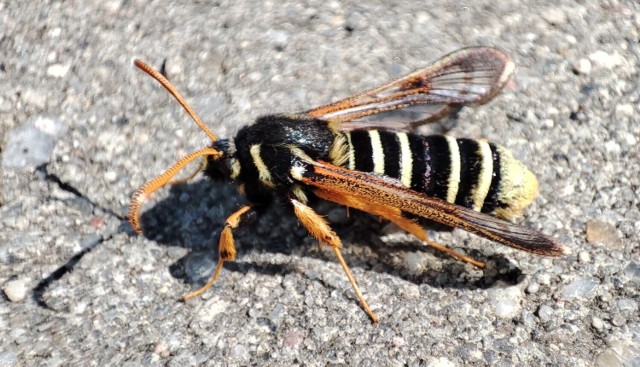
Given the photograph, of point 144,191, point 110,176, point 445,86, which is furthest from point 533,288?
point 110,176

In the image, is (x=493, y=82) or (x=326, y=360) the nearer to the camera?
(x=326, y=360)

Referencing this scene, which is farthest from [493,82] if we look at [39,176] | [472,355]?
[39,176]

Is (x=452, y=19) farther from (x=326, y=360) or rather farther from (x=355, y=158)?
(x=326, y=360)

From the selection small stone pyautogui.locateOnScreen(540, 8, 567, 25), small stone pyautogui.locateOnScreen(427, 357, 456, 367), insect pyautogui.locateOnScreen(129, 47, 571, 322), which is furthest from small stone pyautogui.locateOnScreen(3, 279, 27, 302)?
small stone pyautogui.locateOnScreen(540, 8, 567, 25)

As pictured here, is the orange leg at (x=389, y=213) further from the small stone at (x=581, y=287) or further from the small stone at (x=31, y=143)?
the small stone at (x=31, y=143)

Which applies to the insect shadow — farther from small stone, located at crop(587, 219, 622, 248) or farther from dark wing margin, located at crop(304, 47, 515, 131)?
dark wing margin, located at crop(304, 47, 515, 131)

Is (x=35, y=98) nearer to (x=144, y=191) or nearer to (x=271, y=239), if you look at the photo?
(x=144, y=191)
